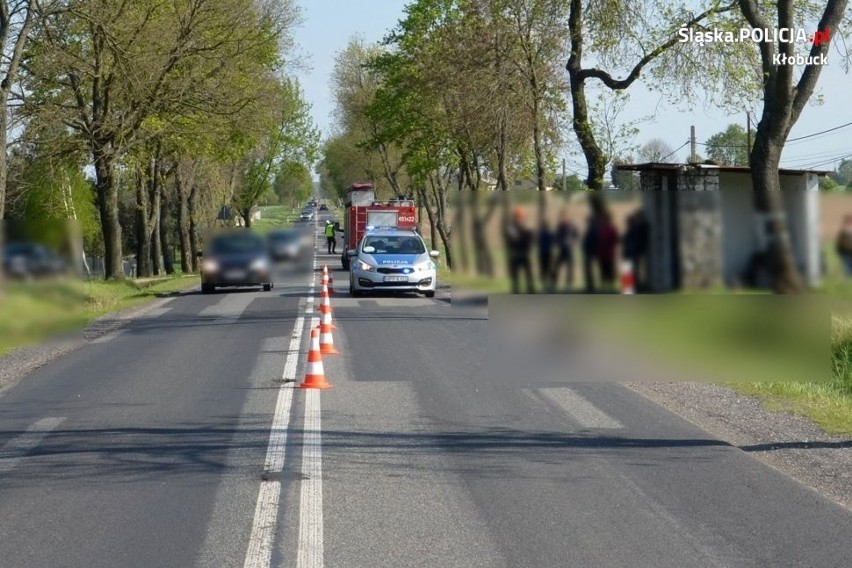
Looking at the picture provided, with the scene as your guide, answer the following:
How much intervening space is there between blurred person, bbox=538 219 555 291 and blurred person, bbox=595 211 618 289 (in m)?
0.22

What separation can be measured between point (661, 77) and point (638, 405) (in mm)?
11094

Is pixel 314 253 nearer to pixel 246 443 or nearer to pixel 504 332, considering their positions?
pixel 504 332

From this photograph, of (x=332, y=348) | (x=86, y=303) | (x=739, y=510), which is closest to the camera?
(x=86, y=303)

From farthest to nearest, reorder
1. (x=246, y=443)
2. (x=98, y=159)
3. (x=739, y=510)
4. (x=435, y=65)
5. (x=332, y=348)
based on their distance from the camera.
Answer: (x=435, y=65) → (x=98, y=159) → (x=332, y=348) → (x=246, y=443) → (x=739, y=510)

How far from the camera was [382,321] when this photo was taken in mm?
23031

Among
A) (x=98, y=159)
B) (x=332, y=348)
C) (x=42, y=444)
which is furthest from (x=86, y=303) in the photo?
(x=98, y=159)

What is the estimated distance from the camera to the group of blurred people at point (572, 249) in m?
5.11

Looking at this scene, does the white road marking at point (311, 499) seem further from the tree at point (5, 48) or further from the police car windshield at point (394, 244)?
the police car windshield at point (394, 244)

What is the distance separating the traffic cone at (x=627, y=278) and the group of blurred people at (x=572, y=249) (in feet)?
0.06

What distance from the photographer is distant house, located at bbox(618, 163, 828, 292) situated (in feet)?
17.5

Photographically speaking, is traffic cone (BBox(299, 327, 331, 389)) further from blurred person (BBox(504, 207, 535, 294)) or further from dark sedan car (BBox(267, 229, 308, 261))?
blurred person (BBox(504, 207, 535, 294))

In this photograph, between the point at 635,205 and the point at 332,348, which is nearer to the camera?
the point at 635,205

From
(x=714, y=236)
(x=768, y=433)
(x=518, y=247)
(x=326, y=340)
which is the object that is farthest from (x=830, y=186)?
(x=326, y=340)

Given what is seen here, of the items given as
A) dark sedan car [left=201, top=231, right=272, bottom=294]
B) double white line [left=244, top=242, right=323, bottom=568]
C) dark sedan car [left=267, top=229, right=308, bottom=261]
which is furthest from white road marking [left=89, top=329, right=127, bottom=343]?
dark sedan car [left=267, top=229, right=308, bottom=261]
